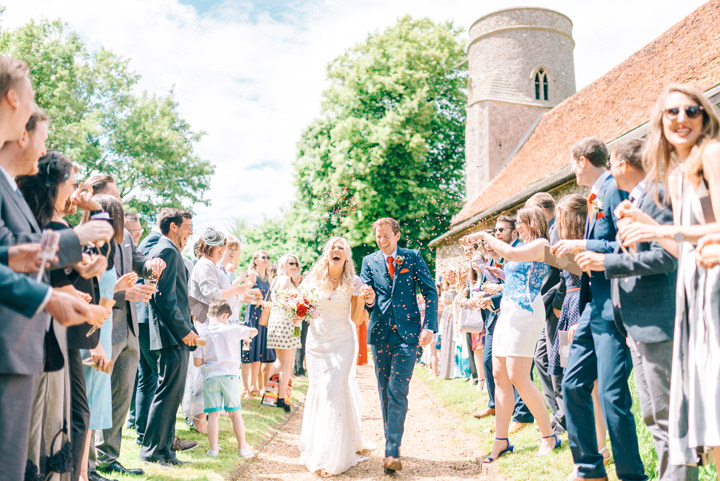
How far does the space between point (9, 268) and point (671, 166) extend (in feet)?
11.1

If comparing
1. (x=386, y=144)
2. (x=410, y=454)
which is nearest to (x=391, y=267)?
(x=410, y=454)

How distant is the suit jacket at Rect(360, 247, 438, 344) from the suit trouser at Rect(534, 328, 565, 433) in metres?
1.19

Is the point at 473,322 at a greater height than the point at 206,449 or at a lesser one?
greater

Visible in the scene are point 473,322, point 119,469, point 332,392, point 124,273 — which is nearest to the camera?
point 119,469

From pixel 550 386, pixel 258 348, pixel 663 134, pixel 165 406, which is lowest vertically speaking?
pixel 165 406

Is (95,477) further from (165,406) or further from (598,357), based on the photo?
(598,357)

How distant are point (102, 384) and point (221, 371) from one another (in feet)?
5.52

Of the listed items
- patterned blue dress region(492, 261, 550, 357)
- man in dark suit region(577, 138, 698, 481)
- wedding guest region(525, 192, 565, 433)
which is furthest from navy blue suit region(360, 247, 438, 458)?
man in dark suit region(577, 138, 698, 481)

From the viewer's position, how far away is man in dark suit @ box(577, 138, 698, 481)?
10.5 feet

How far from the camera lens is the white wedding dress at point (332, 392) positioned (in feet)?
19.3

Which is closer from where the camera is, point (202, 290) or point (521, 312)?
point (521, 312)

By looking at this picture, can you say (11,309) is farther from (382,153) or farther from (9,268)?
(382,153)

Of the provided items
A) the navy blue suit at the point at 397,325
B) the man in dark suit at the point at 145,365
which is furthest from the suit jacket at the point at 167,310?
the navy blue suit at the point at 397,325

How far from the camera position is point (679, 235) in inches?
112
